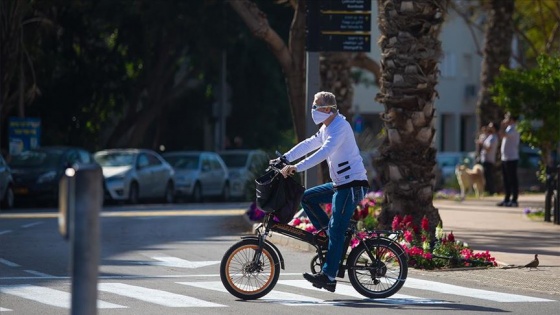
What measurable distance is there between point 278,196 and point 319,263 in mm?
890

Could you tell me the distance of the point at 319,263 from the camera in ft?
38.5

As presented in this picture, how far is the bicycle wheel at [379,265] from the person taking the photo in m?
11.5

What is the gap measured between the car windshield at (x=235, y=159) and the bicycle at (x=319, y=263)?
28.4m

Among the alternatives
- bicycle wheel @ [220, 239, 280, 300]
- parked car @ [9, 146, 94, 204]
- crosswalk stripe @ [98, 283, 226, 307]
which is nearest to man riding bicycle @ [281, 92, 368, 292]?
bicycle wheel @ [220, 239, 280, 300]

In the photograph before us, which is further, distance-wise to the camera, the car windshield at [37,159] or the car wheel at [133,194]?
the car wheel at [133,194]

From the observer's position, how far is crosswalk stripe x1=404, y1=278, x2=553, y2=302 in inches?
458

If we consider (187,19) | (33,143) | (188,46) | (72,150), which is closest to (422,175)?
(72,150)

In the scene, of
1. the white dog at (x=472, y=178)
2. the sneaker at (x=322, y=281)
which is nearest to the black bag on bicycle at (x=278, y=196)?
the sneaker at (x=322, y=281)

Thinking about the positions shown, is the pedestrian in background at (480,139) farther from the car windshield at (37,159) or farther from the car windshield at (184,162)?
the car windshield at (37,159)

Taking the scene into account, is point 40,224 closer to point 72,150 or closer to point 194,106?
point 72,150

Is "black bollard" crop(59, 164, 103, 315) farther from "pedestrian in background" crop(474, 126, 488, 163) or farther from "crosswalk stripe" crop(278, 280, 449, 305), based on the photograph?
"pedestrian in background" crop(474, 126, 488, 163)

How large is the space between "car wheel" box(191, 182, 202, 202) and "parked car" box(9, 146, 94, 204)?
237 inches

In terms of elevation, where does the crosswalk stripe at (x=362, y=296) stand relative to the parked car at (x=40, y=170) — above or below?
below

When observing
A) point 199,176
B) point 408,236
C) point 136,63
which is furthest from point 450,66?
point 408,236
